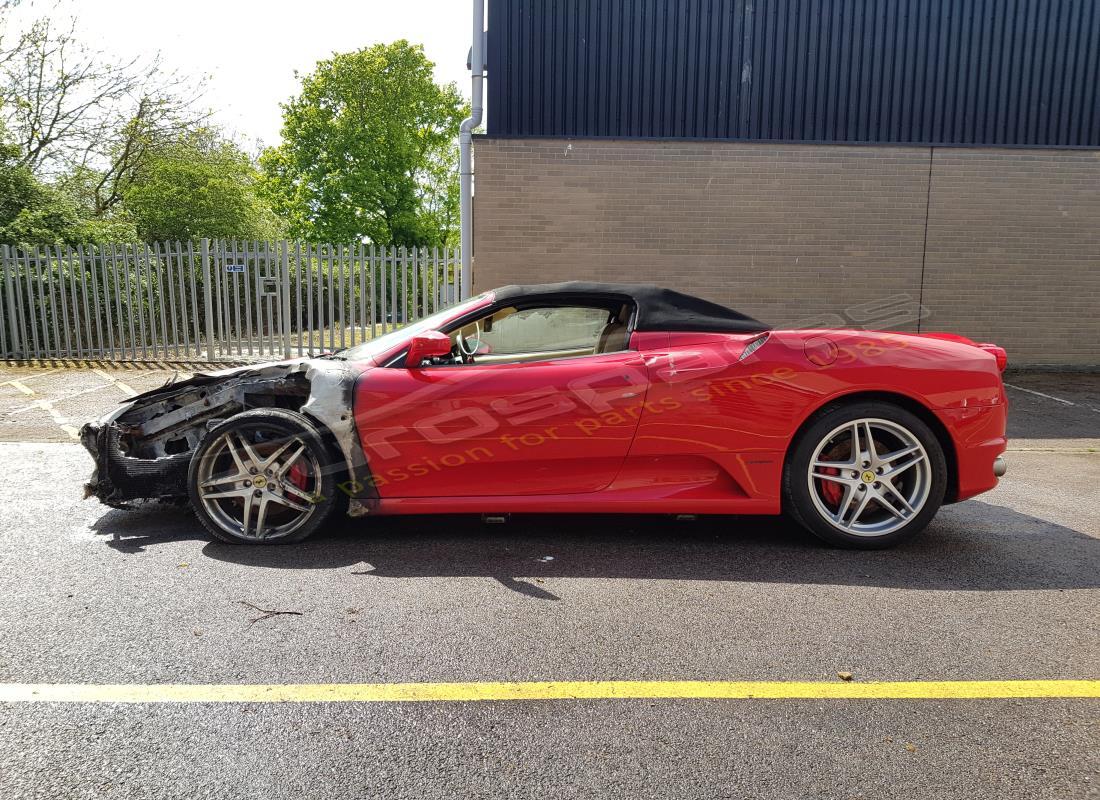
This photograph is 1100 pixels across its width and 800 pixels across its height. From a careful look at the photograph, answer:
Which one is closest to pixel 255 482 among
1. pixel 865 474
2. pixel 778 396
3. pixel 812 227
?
pixel 778 396

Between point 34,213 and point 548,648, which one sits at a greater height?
point 34,213

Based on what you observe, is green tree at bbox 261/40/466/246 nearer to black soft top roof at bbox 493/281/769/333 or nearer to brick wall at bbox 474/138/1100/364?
brick wall at bbox 474/138/1100/364

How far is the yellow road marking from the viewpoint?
2.51 m

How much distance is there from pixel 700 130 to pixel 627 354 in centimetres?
837

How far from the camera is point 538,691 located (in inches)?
101

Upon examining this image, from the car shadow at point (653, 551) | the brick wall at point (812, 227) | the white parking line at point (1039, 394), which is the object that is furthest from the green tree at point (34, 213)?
the white parking line at point (1039, 394)

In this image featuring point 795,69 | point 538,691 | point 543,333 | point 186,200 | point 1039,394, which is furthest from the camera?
point 186,200

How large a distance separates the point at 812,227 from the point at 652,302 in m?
8.17

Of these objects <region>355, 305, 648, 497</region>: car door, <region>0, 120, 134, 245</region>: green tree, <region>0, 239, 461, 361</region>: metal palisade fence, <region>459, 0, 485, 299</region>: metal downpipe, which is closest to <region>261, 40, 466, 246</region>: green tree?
<region>0, 120, 134, 245</region>: green tree

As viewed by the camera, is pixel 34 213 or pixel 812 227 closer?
pixel 812 227

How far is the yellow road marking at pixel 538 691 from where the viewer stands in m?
2.51

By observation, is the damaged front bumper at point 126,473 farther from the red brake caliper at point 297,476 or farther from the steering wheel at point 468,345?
the steering wheel at point 468,345

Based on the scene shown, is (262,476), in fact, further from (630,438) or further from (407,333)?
(630,438)

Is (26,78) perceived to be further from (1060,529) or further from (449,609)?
(1060,529)
